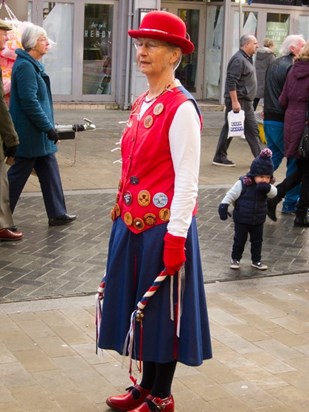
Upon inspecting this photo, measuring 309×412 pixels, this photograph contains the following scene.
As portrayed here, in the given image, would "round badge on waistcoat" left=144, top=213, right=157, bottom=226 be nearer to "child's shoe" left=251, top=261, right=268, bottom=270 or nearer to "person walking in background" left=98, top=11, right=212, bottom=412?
"person walking in background" left=98, top=11, right=212, bottom=412

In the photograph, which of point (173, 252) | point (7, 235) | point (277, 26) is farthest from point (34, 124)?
point (277, 26)

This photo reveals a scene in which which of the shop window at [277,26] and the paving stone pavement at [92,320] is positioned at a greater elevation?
the shop window at [277,26]

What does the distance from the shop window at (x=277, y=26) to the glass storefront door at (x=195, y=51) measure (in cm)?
157

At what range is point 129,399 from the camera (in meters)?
4.83

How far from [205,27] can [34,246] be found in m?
14.0

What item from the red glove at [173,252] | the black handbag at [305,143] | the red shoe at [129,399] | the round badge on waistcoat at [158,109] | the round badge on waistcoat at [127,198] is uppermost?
the round badge on waistcoat at [158,109]

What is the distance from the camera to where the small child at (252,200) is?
759 cm

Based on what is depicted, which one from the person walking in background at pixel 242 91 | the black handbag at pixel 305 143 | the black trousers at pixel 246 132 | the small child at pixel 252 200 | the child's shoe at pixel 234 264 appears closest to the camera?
the small child at pixel 252 200

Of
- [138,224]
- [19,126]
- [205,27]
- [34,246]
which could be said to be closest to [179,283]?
[138,224]

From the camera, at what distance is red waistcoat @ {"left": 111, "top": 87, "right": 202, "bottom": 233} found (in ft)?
14.5

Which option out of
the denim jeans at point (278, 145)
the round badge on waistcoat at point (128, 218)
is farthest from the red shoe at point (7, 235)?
the round badge on waistcoat at point (128, 218)

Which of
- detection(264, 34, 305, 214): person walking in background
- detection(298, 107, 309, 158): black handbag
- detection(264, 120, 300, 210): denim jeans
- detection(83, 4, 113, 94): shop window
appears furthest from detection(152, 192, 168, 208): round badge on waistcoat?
detection(83, 4, 113, 94): shop window

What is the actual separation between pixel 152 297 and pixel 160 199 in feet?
1.53

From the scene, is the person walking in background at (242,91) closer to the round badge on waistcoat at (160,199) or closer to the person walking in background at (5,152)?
the person walking in background at (5,152)
